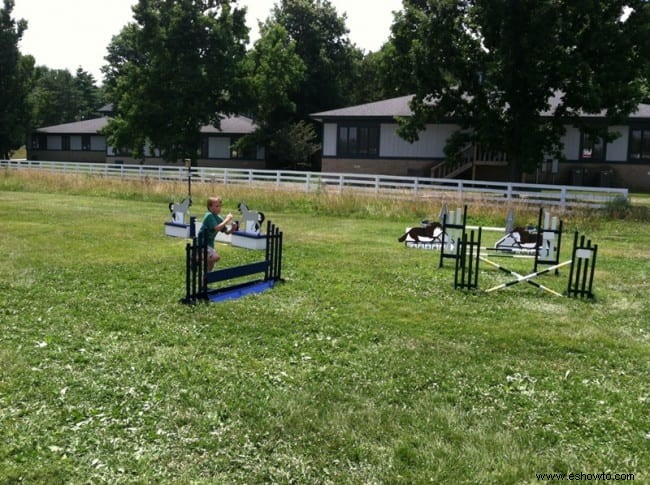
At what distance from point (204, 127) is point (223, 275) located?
41.8 m

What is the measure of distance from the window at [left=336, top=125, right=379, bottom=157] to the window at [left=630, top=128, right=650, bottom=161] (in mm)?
14300

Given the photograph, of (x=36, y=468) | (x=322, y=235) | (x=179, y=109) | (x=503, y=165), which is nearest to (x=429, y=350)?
(x=36, y=468)

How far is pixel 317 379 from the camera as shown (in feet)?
17.0

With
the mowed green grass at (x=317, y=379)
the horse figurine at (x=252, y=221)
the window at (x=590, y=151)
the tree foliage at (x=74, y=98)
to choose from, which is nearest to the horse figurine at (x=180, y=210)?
the horse figurine at (x=252, y=221)

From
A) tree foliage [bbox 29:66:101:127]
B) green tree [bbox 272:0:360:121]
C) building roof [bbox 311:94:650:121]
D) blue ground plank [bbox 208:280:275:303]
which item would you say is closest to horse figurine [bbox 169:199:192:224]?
blue ground plank [bbox 208:280:275:303]

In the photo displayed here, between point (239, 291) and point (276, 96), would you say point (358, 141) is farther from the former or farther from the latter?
point (239, 291)

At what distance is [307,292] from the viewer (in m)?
8.27

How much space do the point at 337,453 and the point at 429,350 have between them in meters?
2.27

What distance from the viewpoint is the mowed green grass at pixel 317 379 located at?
382 centimetres

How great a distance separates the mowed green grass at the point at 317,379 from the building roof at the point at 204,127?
38003mm

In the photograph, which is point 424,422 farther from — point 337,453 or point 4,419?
point 4,419

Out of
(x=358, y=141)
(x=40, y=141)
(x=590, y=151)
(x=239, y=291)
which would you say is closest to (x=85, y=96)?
(x=40, y=141)

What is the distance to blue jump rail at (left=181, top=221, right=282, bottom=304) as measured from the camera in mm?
7395

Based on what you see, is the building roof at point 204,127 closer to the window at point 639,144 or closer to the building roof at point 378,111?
the building roof at point 378,111
